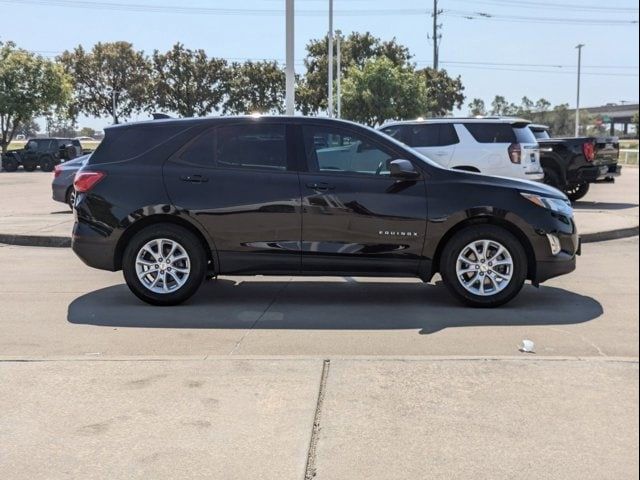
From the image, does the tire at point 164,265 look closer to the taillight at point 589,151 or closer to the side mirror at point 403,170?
the side mirror at point 403,170

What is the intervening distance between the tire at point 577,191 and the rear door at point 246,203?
12033mm

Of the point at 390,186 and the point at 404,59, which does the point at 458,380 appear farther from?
the point at 404,59

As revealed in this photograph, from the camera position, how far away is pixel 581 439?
345 cm

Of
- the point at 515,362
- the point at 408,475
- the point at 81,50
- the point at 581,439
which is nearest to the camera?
the point at 408,475

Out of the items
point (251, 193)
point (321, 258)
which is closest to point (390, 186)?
point (321, 258)

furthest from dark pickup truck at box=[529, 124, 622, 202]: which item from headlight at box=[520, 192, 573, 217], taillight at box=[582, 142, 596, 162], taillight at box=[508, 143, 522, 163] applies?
headlight at box=[520, 192, 573, 217]

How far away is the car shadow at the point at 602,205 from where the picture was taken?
49.7 feet

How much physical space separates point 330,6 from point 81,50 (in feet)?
140

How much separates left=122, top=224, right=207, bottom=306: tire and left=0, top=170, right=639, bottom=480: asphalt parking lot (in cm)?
20

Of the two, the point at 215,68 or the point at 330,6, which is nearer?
the point at 330,6

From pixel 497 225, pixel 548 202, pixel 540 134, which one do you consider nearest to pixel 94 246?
pixel 497 225

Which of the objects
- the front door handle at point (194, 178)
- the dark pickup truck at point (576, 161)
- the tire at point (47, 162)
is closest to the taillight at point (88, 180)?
the front door handle at point (194, 178)

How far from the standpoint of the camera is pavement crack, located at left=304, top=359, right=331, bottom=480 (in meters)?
3.19

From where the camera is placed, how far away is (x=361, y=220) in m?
6.28
